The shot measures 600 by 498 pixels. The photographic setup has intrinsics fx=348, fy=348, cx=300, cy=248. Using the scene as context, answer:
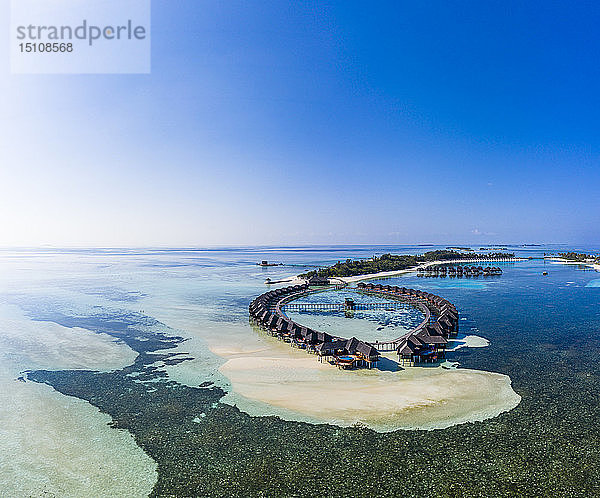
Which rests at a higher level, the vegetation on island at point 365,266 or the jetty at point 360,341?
the vegetation on island at point 365,266

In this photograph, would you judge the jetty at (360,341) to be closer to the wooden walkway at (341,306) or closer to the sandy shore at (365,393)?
the wooden walkway at (341,306)

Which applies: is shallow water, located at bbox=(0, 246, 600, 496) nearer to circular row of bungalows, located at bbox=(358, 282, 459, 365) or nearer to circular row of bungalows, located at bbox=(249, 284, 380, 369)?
circular row of bungalows, located at bbox=(358, 282, 459, 365)

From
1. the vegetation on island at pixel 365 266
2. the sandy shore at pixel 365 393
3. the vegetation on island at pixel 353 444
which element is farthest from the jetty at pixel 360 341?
the vegetation on island at pixel 365 266

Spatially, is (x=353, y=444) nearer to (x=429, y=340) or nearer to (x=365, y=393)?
(x=365, y=393)

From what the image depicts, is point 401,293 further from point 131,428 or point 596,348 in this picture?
point 131,428

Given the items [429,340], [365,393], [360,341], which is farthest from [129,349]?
[429,340]

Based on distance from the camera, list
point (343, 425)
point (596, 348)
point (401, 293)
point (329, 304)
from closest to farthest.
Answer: point (343, 425), point (596, 348), point (329, 304), point (401, 293)

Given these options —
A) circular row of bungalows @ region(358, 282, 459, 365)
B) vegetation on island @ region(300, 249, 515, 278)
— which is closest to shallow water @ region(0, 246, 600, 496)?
circular row of bungalows @ region(358, 282, 459, 365)

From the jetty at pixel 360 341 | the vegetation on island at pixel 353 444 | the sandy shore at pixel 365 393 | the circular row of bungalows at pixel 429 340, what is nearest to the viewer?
the vegetation on island at pixel 353 444

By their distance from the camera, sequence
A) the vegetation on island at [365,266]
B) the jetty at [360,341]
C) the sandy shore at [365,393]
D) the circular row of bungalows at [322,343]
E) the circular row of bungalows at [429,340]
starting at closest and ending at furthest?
the sandy shore at [365,393] → the circular row of bungalows at [322,343] → the jetty at [360,341] → the circular row of bungalows at [429,340] → the vegetation on island at [365,266]

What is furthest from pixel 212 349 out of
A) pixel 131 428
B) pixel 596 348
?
pixel 596 348

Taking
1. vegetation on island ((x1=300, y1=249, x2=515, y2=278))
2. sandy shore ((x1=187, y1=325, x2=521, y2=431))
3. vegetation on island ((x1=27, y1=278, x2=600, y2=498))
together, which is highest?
vegetation on island ((x1=300, y1=249, x2=515, y2=278))
